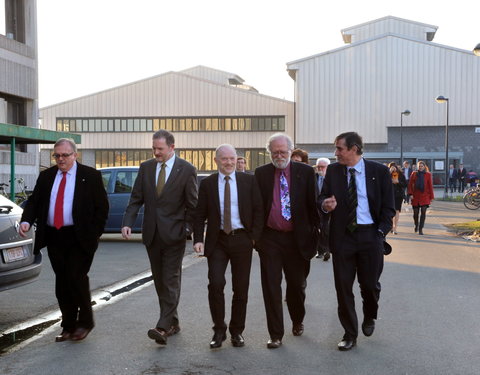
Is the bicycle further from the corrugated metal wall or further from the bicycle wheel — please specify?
the corrugated metal wall

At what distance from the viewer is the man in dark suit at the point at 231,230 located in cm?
543

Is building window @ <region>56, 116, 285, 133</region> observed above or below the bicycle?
above

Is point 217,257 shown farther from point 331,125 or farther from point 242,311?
point 331,125

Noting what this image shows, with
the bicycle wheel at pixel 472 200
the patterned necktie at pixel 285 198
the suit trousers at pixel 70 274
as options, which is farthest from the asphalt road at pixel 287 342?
the bicycle wheel at pixel 472 200

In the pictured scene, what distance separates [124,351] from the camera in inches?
204

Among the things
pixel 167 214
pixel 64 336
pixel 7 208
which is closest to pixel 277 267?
pixel 167 214

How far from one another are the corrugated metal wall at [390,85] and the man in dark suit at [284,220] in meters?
46.8

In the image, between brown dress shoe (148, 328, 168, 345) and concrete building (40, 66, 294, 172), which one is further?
concrete building (40, 66, 294, 172)

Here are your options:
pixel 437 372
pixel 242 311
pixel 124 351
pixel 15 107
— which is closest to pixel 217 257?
pixel 242 311

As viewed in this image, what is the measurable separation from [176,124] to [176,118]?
1.66ft

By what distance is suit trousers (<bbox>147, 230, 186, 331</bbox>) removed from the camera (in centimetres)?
555

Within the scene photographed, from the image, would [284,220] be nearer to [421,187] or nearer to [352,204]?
[352,204]

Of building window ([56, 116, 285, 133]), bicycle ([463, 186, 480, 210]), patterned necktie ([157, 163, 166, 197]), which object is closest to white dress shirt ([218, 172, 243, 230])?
patterned necktie ([157, 163, 166, 197])

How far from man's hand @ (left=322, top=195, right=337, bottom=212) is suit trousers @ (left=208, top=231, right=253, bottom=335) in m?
0.67
